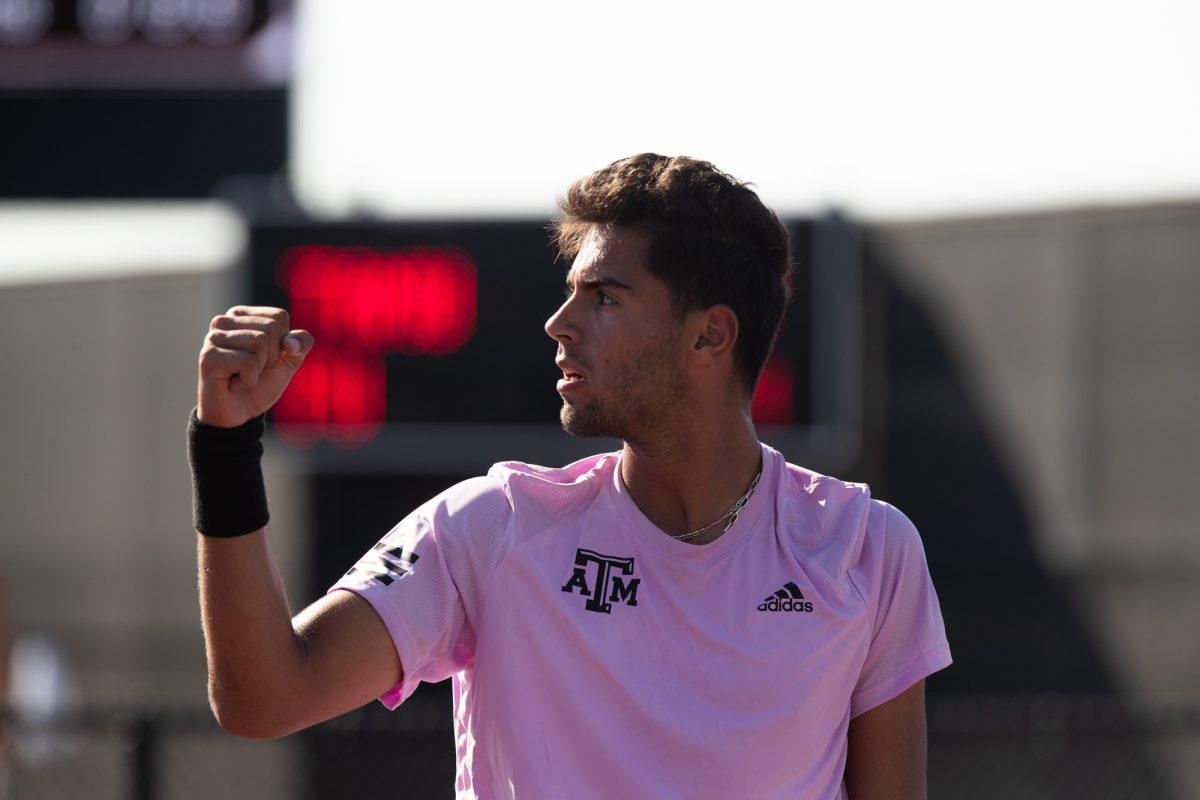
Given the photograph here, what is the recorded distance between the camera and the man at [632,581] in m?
2.11

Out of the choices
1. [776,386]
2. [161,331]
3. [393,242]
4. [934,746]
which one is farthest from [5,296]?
[934,746]

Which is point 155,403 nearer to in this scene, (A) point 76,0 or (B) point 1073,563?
(A) point 76,0

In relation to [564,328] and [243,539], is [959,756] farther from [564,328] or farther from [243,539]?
[243,539]

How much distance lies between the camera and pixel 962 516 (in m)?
8.37

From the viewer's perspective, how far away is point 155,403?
1025 centimetres

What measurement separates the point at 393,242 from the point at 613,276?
488cm

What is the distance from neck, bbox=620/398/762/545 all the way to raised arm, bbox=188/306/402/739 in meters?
0.59

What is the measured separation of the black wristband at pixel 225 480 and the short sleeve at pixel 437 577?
8.0 inches

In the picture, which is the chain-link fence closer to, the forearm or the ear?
the ear

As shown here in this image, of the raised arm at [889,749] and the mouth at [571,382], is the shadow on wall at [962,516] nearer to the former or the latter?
the raised arm at [889,749]

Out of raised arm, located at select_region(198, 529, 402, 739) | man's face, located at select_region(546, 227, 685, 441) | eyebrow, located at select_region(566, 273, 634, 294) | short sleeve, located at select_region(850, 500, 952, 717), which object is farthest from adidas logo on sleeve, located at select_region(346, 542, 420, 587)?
short sleeve, located at select_region(850, 500, 952, 717)

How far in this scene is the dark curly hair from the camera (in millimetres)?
2441

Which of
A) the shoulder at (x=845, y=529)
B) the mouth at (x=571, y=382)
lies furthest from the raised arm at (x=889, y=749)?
the mouth at (x=571, y=382)

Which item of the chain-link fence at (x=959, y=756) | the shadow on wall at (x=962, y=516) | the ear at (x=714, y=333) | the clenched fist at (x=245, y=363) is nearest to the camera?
the clenched fist at (x=245, y=363)
